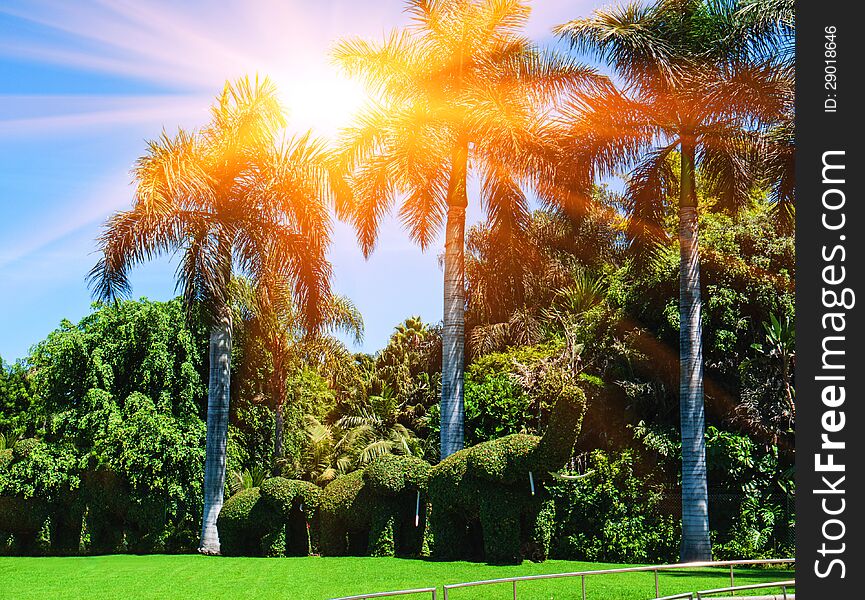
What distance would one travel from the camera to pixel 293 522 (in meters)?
21.3

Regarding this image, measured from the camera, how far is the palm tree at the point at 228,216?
20953 mm

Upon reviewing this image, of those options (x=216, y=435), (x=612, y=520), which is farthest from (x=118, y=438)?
(x=612, y=520)

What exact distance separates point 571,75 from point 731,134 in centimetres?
409

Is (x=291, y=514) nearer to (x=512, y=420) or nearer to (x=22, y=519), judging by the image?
(x=512, y=420)

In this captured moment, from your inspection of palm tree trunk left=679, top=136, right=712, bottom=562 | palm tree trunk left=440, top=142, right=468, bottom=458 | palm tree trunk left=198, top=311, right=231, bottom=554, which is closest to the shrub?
palm tree trunk left=679, top=136, right=712, bottom=562

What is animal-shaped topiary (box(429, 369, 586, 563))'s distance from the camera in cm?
1559

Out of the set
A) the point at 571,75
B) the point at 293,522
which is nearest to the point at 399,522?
the point at 293,522

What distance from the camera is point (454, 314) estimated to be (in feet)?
67.9

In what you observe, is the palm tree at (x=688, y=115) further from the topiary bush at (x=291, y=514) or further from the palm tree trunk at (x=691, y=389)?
the topiary bush at (x=291, y=514)

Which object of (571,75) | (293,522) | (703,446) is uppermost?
(571,75)

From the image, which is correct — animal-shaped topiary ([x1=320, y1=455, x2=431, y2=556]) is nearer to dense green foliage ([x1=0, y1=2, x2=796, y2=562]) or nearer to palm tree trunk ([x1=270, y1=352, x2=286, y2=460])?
dense green foliage ([x1=0, y1=2, x2=796, y2=562])

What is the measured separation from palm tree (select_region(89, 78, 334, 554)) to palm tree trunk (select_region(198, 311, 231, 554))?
0.09ft

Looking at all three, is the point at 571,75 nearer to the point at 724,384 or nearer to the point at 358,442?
the point at 724,384

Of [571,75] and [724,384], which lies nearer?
[571,75]
